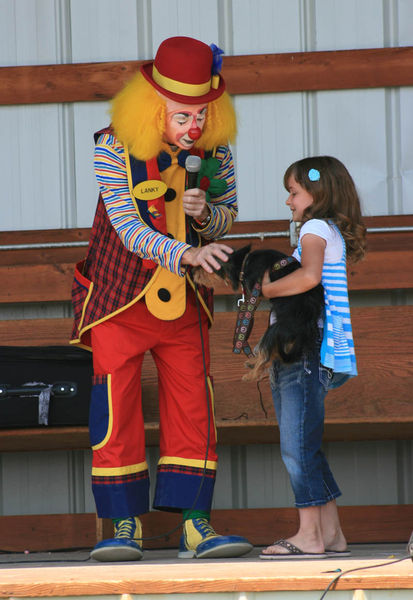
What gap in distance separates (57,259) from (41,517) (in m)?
1.15

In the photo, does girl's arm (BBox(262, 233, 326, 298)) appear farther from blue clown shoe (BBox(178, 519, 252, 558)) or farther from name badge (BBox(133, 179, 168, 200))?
blue clown shoe (BBox(178, 519, 252, 558))

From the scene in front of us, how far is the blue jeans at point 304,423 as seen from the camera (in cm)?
288

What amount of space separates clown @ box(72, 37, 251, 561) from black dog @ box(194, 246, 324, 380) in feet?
0.27

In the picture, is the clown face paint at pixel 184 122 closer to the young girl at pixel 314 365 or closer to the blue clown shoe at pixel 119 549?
the young girl at pixel 314 365

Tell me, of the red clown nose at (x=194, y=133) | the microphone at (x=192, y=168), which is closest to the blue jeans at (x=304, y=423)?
the microphone at (x=192, y=168)

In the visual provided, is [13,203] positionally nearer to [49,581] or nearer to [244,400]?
[244,400]

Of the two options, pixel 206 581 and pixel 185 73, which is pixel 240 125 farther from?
pixel 206 581

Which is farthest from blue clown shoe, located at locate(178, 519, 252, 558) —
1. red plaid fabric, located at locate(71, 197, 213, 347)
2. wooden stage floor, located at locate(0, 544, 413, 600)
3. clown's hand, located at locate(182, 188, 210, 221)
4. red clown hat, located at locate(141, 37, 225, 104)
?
red clown hat, located at locate(141, 37, 225, 104)

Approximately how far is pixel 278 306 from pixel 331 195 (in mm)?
390

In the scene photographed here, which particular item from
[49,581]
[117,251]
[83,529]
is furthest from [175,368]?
[83,529]

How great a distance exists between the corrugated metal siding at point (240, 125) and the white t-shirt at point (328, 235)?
1.42 m

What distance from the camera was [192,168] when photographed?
289 centimetres

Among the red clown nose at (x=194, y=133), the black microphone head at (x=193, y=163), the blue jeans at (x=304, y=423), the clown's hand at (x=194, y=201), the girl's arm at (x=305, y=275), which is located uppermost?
the red clown nose at (x=194, y=133)

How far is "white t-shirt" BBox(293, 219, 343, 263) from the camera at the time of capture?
289cm
